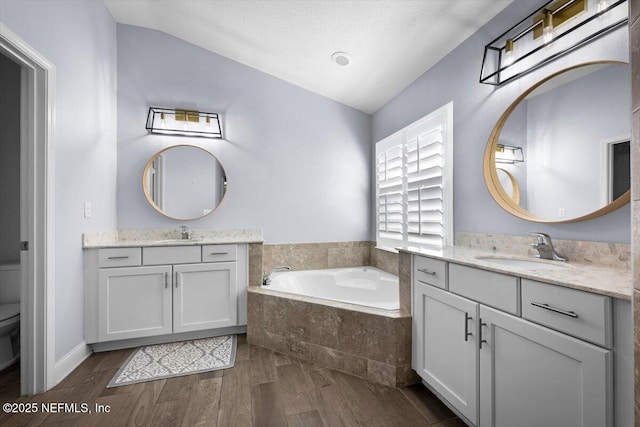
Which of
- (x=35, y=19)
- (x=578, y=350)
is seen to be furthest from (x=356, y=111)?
(x=578, y=350)

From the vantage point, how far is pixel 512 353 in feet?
3.75

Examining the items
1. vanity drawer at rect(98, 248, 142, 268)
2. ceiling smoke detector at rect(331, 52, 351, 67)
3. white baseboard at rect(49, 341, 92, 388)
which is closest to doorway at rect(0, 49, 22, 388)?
vanity drawer at rect(98, 248, 142, 268)

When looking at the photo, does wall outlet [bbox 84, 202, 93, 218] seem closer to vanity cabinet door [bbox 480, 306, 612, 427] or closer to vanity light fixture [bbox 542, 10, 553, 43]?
vanity cabinet door [bbox 480, 306, 612, 427]

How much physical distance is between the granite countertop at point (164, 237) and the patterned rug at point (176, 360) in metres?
0.81

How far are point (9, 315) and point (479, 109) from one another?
134 inches

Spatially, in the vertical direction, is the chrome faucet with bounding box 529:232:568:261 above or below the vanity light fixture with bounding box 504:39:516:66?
below

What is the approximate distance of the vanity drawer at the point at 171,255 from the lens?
2309mm

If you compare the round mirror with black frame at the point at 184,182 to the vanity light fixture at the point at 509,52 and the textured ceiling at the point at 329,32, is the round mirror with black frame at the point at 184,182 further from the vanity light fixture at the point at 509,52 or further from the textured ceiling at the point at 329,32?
the vanity light fixture at the point at 509,52

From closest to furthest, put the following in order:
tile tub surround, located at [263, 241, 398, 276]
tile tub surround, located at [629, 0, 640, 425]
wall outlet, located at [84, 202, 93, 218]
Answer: tile tub surround, located at [629, 0, 640, 425]
wall outlet, located at [84, 202, 93, 218]
tile tub surround, located at [263, 241, 398, 276]

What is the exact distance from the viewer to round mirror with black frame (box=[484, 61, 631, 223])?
4.15 ft

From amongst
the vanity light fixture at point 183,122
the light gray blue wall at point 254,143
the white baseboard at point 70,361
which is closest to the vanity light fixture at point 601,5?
the light gray blue wall at point 254,143

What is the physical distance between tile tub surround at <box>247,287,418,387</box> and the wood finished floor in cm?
8

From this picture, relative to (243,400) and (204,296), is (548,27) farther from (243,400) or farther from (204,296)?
(204,296)

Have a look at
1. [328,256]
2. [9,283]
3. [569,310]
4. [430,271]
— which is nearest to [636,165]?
[569,310]
